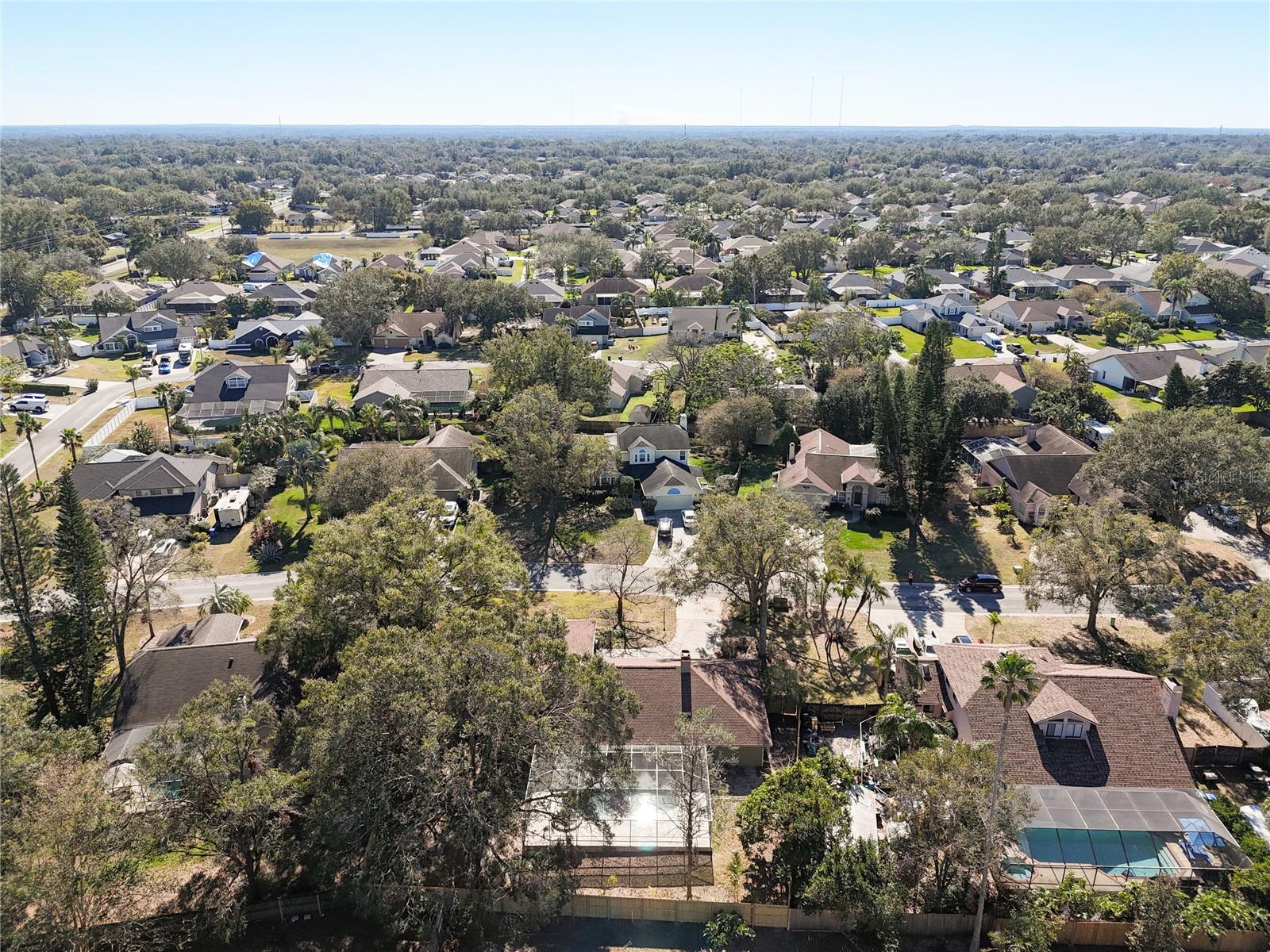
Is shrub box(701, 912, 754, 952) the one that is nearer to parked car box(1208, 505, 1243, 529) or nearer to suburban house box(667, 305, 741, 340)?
parked car box(1208, 505, 1243, 529)

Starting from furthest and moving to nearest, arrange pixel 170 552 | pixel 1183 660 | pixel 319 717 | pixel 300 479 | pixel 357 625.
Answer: pixel 300 479 < pixel 170 552 < pixel 1183 660 < pixel 357 625 < pixel 319 717

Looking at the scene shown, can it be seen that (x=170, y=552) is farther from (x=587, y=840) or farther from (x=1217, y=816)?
(x=1217, y=816)

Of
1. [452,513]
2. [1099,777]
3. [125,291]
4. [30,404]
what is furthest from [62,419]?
[1099,777]

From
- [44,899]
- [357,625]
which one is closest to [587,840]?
[357,625]

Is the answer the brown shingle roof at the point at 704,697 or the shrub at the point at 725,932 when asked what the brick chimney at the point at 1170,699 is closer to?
the brown shingle roof at the point at 704,697

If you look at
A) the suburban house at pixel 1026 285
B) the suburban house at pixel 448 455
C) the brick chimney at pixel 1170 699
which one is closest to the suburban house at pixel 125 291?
the suburban house at pixel 448 455
